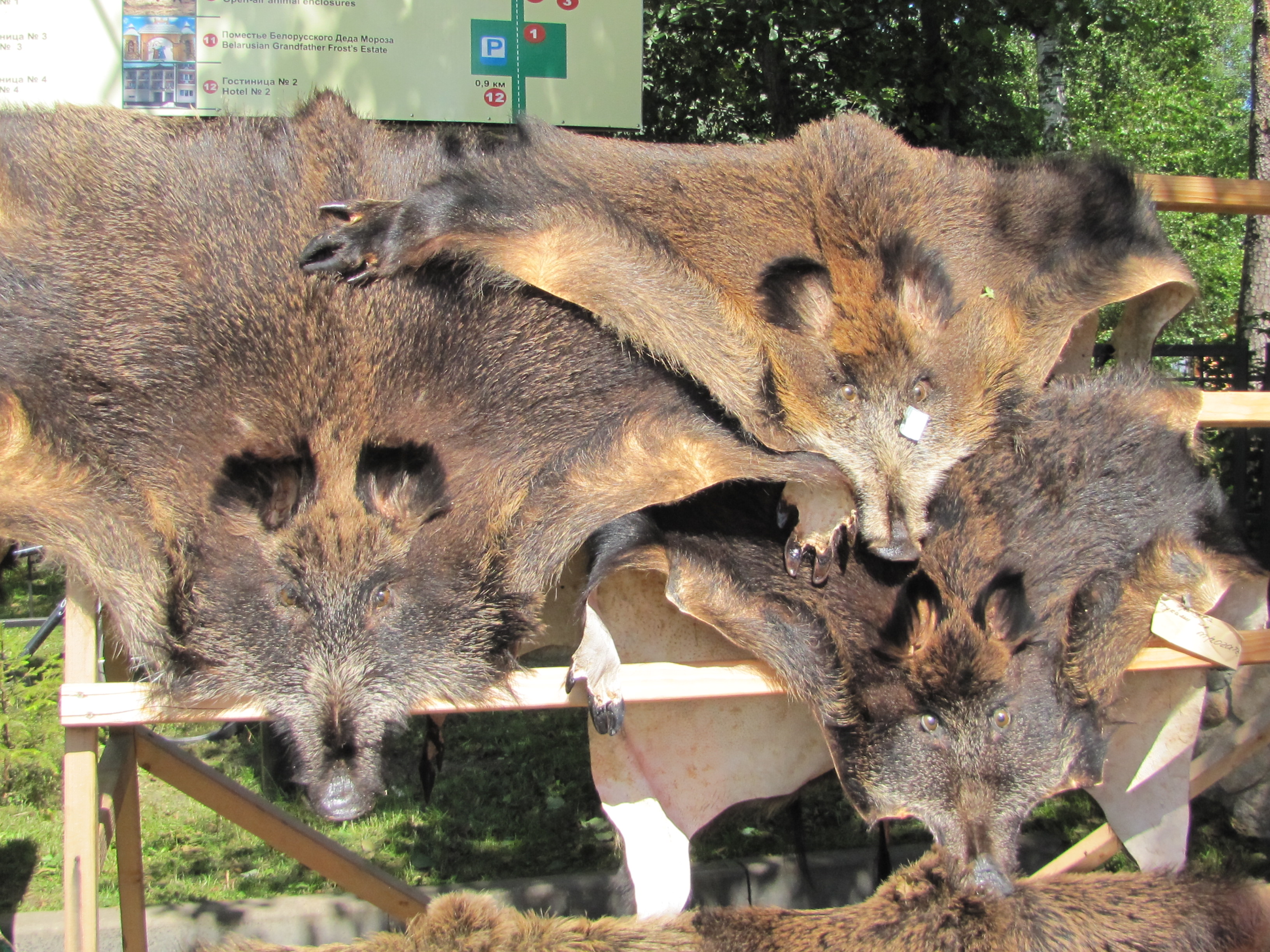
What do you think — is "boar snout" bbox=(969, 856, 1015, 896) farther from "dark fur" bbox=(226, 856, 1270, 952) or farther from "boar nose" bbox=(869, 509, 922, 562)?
"boar nose" bbox=(869, 509, 922, 562)

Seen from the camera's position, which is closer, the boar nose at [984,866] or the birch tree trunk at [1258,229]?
the boar nose at [984,866]

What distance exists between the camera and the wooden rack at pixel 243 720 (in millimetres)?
2344

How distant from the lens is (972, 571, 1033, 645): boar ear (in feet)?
9.18

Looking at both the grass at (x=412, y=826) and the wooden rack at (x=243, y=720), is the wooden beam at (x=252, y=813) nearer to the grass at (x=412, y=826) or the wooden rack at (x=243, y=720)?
the wooden rack at (x=243, y=720)

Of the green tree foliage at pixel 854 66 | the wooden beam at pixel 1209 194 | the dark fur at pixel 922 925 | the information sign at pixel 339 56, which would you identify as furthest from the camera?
the green tree foliage at pixel 854 66

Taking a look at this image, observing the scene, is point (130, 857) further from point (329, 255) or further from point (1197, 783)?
point (1197, 783)

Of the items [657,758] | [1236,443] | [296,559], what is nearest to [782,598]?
[657,758]

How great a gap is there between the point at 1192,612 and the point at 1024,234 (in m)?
1.28

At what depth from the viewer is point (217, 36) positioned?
3.89 meters

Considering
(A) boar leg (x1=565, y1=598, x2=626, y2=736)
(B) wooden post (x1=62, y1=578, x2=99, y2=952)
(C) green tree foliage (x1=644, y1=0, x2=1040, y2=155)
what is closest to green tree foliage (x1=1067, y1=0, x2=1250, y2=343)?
(C) green tree foliage (x1=644, y1=0, x2=1040, y2=155)

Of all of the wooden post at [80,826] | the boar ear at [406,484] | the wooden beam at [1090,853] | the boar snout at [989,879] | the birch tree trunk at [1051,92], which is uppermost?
the birch tree trunk at [1051,92]

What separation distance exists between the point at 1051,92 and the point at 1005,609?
8.28 meters

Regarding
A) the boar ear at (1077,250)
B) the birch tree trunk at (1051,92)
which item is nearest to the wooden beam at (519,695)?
the boar ear at (1077,250)

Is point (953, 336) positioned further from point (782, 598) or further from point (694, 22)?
point (694, 22)
